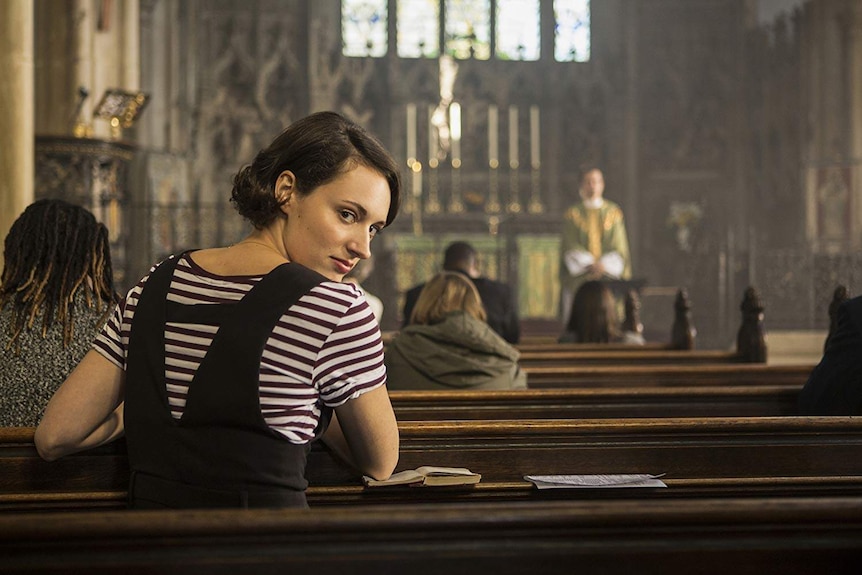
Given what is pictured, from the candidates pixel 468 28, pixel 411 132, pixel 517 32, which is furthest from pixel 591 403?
pixel 517 32

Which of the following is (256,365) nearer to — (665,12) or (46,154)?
(46,154)

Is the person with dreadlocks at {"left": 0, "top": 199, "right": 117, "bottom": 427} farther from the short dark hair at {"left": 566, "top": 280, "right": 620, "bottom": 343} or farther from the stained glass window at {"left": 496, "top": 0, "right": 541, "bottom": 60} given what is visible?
the stained glass window at {"left": 496, "top": 0, "right": 541, "bottom": 60}

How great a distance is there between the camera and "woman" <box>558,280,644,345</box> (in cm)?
621

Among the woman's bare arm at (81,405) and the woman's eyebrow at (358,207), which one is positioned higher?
the woman's eyebrow at (358,207)

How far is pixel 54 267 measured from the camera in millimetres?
2625

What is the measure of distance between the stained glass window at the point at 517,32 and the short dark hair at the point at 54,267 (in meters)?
13.2

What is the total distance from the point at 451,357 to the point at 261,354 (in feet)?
7.26

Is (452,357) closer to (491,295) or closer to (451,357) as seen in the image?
(451,357)

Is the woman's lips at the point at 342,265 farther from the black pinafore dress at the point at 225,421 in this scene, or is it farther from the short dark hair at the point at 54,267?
the short dark hair at the point at 54,267

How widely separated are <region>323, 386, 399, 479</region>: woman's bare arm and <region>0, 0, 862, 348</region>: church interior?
10220 mm

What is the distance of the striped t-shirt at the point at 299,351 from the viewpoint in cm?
166

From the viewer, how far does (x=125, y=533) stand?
132 cm

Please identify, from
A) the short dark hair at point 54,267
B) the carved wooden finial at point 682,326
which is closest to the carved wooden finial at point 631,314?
the carved wooden finial at point 682,326

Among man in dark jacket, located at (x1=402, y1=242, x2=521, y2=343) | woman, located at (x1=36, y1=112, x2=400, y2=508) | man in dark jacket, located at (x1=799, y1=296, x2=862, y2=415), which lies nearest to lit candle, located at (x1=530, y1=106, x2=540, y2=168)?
man in dark jacket, located at (x1=402, y1=242, x2=521, y2=343)
